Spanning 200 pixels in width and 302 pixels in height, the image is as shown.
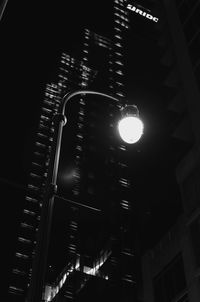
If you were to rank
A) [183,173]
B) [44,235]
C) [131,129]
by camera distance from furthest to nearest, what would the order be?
[183,173] → [131,129] → [44,235]

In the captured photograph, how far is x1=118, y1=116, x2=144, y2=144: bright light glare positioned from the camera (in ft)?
19.0

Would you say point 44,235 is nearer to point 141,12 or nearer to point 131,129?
point 131,129

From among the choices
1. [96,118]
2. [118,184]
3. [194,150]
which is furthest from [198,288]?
[96,118]

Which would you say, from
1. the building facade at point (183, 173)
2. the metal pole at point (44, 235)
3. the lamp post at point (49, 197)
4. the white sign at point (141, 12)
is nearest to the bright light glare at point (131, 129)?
the lamp post at point (49, 197)

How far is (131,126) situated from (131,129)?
0.06m

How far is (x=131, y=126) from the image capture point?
19.2 feet

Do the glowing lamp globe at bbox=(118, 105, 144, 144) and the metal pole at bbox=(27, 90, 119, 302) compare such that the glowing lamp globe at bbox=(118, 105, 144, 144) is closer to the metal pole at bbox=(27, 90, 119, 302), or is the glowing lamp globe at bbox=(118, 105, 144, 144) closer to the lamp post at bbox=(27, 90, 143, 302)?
the lamp post at bbox=(27, 90, 143, 302)

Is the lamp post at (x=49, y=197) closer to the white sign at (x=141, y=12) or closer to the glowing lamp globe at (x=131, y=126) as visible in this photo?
the glowing lamp globe at (x=131, y=126)

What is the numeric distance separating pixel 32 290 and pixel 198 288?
12.6m

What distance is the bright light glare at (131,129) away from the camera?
5793 mm

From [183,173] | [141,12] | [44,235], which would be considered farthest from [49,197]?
[141,12]

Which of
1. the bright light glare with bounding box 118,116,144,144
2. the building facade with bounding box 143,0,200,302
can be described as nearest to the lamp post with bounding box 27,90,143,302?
the bright light glare with bounding box 118,116,144,144

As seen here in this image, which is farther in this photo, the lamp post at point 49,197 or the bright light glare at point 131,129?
the bright light glare at point 131,129

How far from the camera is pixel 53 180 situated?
4.96m
